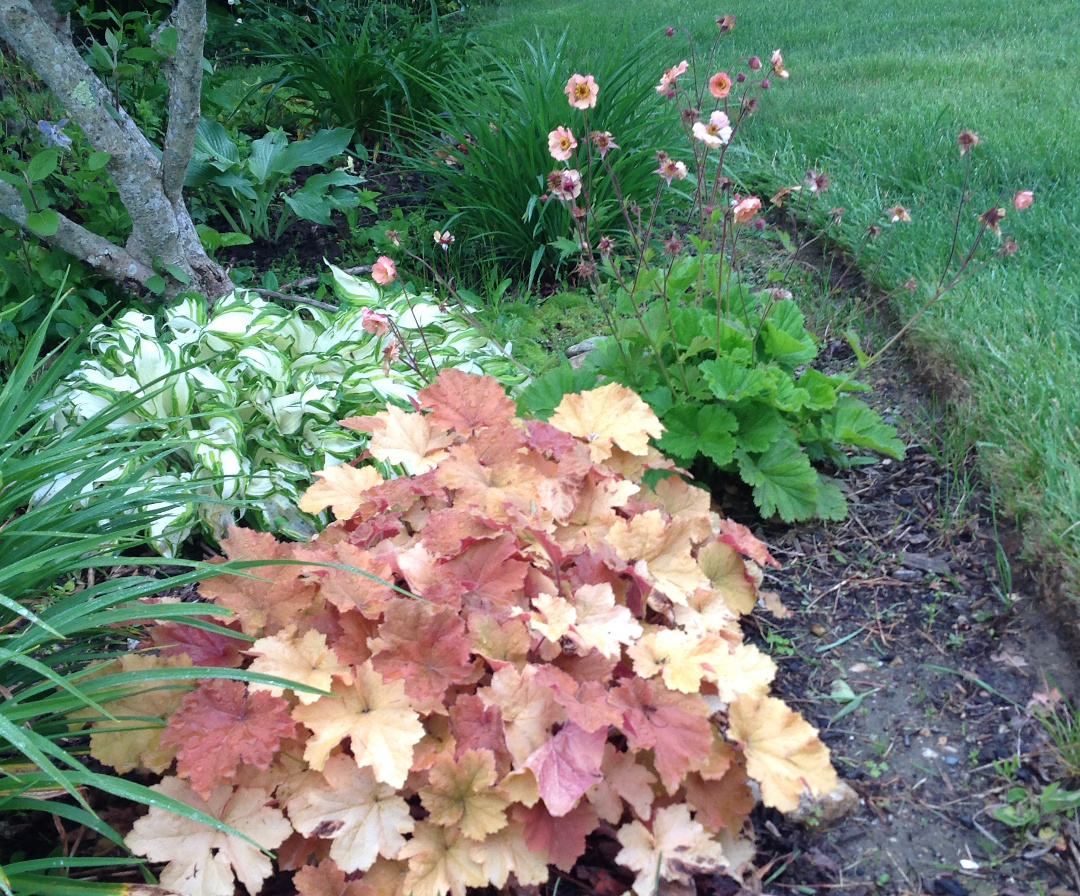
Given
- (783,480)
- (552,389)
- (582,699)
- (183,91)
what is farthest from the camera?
(183,91)

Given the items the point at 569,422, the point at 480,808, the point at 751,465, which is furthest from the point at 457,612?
the point at 751,465

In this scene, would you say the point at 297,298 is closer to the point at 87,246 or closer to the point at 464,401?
the point at 87,246

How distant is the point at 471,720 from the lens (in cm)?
131

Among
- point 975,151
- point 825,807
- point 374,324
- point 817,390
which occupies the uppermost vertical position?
point 975,151

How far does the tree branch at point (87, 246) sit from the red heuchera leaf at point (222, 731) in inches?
76.1

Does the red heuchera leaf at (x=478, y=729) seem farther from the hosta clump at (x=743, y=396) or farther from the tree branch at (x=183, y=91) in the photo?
the tree branch at (x=183, y=91)

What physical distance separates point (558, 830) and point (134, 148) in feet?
8.07

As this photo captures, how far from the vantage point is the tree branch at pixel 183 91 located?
8.32 ft

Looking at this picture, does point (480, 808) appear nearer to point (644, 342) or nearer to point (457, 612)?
Answer: point (457, 612)

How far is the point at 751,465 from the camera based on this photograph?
2.03 meters

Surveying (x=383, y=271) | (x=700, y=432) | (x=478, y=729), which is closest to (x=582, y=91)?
(x=383, y=271)

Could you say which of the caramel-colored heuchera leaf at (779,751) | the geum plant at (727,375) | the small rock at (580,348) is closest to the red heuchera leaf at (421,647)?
the caramel-colored heuchera leaf at (779,751)

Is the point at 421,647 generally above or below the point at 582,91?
below

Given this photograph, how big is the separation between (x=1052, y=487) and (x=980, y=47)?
402cm
